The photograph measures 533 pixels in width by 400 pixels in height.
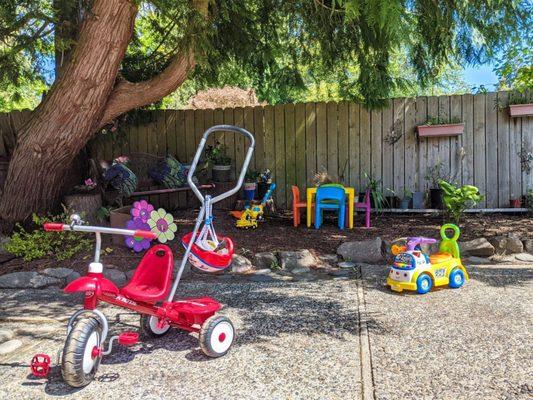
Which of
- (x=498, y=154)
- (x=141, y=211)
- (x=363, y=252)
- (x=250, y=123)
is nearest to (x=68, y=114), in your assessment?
(x=141, y=211)

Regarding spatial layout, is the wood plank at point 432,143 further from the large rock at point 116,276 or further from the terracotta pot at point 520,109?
the large rock at point 116,276

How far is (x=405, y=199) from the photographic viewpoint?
7.22 metres

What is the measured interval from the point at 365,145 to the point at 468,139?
53.9 inches

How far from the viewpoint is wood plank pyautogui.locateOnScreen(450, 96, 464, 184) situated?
23.4ft

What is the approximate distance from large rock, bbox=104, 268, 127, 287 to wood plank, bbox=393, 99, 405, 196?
13.3ft

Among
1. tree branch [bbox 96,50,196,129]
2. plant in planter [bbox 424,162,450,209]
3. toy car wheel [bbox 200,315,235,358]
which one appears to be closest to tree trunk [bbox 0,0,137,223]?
tree branch [bbox 96,50,196,129]

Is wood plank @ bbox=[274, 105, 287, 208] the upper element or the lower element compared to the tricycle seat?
upper

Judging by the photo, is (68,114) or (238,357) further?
(68,114)

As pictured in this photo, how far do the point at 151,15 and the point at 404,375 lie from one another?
562 centimetres

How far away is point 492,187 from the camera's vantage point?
23.4ft

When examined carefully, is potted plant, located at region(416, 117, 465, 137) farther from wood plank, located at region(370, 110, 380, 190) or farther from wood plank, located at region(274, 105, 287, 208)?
wood plank, located at region(274, 105, 287, 208)

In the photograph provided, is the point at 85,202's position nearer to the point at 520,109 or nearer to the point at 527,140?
the point at 520,109

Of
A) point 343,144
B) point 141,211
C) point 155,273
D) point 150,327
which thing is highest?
point 343,144

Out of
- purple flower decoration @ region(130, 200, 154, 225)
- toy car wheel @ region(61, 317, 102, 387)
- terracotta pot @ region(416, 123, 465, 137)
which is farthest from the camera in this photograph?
terracotta pot @ region(416, 123, 465, 137)
